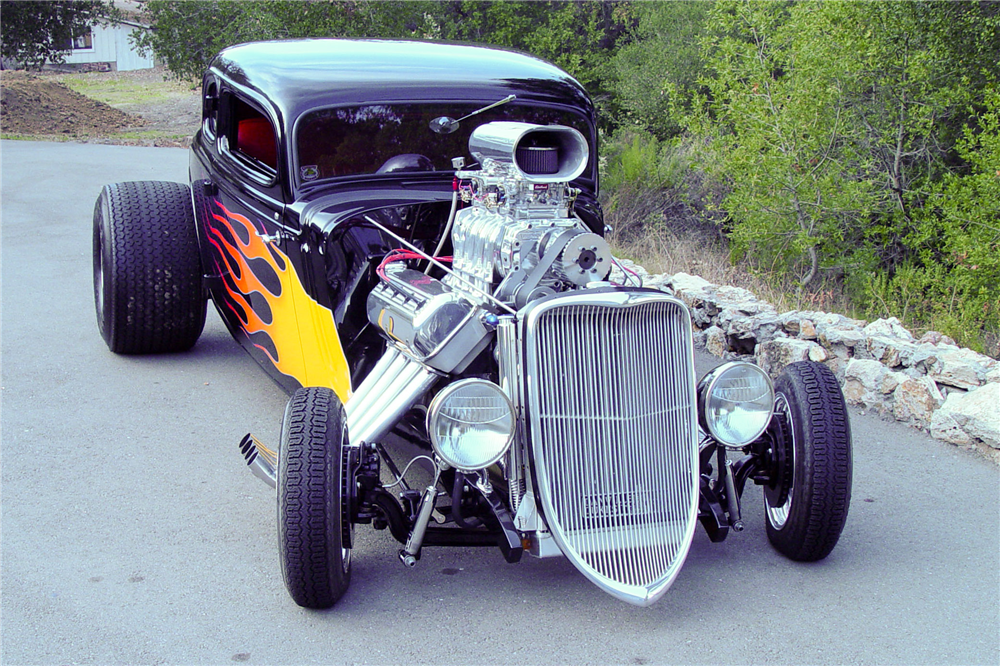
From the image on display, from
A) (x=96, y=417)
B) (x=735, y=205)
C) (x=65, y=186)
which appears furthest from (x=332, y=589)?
(x=65, y=186)

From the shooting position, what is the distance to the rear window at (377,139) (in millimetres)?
4512

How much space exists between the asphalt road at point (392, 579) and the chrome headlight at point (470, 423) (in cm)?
61

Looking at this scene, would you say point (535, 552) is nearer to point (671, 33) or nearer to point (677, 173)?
point (677, 173)

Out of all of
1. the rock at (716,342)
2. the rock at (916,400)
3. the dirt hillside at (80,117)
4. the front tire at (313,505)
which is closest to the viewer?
the front tire at (313,505)

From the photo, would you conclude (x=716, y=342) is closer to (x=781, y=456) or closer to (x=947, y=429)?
(x=947, y=429)

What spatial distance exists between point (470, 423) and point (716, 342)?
11.9 ft

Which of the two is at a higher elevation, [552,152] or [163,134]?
[552,152]

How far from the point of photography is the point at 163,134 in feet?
61.5

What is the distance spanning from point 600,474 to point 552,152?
128 cm

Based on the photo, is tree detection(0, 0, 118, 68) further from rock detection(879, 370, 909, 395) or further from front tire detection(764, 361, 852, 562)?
front tire detection(764, 361, 852, 562)

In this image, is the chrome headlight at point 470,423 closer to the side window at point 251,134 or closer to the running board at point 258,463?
the running board at point 258,463

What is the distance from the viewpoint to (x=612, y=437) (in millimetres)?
3164

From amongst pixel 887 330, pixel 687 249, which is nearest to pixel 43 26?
pixel 687 249

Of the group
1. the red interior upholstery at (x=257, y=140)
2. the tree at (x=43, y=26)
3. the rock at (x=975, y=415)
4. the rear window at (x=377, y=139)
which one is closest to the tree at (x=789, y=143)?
the rock at (x=975, y=415)
